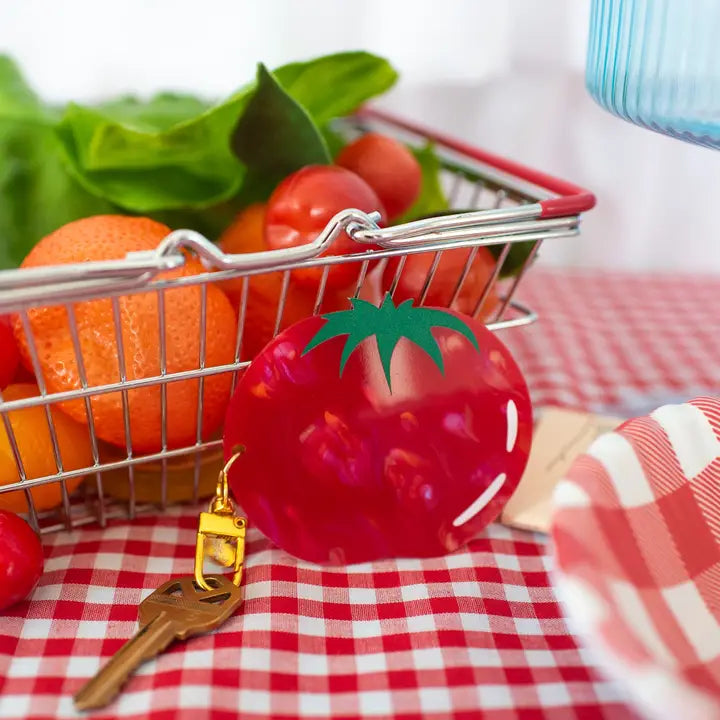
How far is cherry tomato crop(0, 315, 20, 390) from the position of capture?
42 cm

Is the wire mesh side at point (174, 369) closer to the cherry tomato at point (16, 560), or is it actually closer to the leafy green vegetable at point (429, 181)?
the cherry tomato at point (16, 560)

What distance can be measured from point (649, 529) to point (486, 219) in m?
0.18

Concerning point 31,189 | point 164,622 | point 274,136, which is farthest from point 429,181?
point 164,622

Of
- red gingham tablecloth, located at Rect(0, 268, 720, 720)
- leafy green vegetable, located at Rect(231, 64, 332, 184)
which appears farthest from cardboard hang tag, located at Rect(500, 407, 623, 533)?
leafy green vegetable, located at Rect(231, 64, 332, 184)

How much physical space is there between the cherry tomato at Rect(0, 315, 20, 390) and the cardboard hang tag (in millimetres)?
300

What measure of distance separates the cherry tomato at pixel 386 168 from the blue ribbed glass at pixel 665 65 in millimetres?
150

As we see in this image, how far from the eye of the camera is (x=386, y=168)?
561 millimetres

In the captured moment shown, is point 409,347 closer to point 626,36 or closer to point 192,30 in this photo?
point 626,36

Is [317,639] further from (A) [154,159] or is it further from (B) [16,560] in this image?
(A) [154,159]

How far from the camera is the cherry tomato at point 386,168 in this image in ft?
1.83

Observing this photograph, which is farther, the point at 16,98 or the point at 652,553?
the point at 16,98

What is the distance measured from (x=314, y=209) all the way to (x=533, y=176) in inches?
7.2

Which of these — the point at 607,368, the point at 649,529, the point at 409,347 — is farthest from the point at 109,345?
the point at 607,368

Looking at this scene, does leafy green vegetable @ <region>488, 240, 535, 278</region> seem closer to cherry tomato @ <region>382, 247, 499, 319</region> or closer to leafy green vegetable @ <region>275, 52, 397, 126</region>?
cherry tomato @ <region>382, 247, 499, 319</region>
